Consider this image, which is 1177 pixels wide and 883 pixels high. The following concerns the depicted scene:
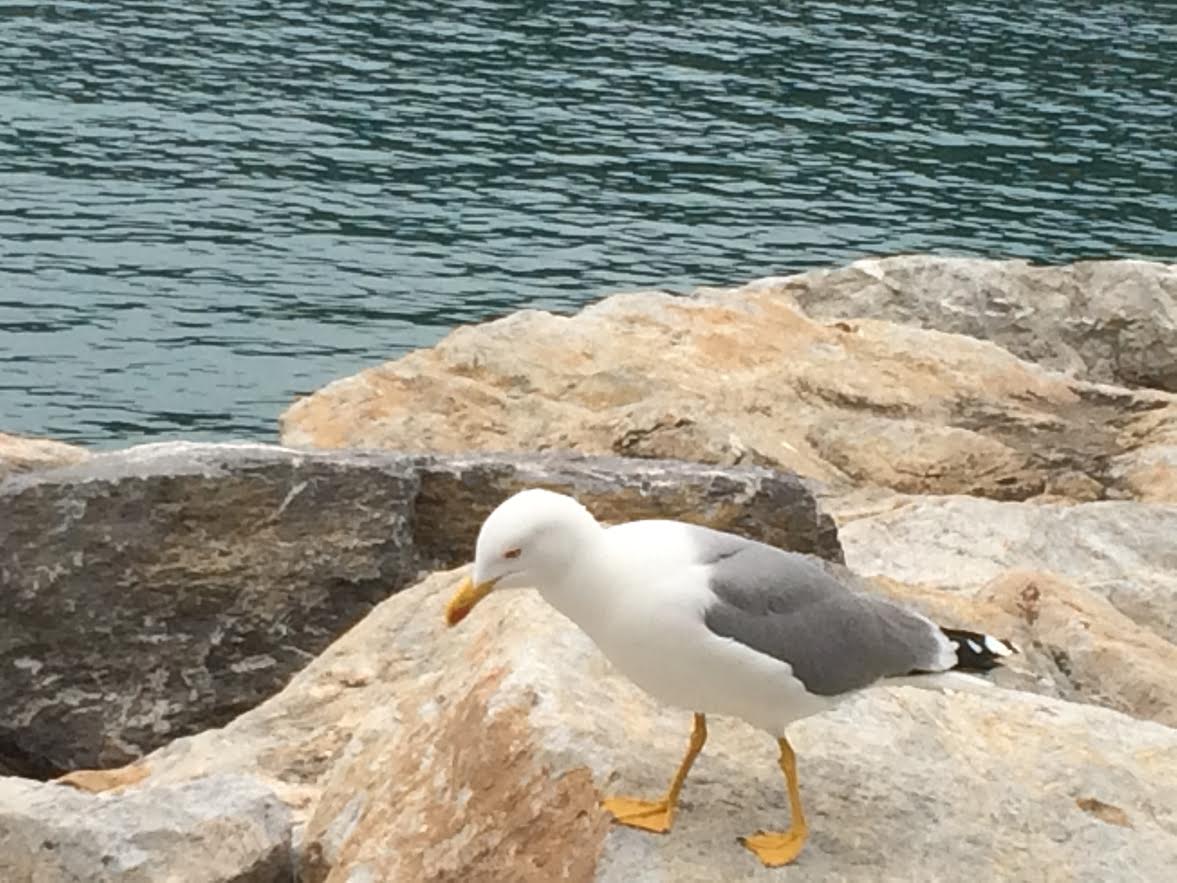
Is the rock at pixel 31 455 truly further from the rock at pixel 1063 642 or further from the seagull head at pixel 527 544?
the seagull head at pixel 527 544

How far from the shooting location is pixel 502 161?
38875 mm

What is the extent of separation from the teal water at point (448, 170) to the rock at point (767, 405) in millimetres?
9148

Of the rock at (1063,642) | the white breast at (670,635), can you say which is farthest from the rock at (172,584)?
the white breast at (670,635)

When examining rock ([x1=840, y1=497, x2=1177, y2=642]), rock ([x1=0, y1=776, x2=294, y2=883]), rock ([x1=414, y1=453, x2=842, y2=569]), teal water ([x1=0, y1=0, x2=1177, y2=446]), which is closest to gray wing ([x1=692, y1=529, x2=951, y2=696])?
rock ([x1=0, y1=776, x2=294, y2=883])

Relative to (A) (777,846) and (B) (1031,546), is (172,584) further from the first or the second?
(B) (1031,546)

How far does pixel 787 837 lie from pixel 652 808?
18.1 inches

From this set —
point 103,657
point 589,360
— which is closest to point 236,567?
point 103,657

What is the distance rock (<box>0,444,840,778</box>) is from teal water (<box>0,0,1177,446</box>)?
552 inches

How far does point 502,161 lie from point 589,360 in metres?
23.7

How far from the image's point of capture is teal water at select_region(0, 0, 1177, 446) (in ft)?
93.0

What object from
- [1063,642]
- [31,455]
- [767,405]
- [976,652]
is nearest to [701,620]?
[976,652]

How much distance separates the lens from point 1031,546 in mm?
12117

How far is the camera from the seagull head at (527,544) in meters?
5.93

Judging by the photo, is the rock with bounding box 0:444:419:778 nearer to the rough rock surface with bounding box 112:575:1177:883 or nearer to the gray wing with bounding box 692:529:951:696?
the rough rock surface with bounding box 112:575:1177:883
